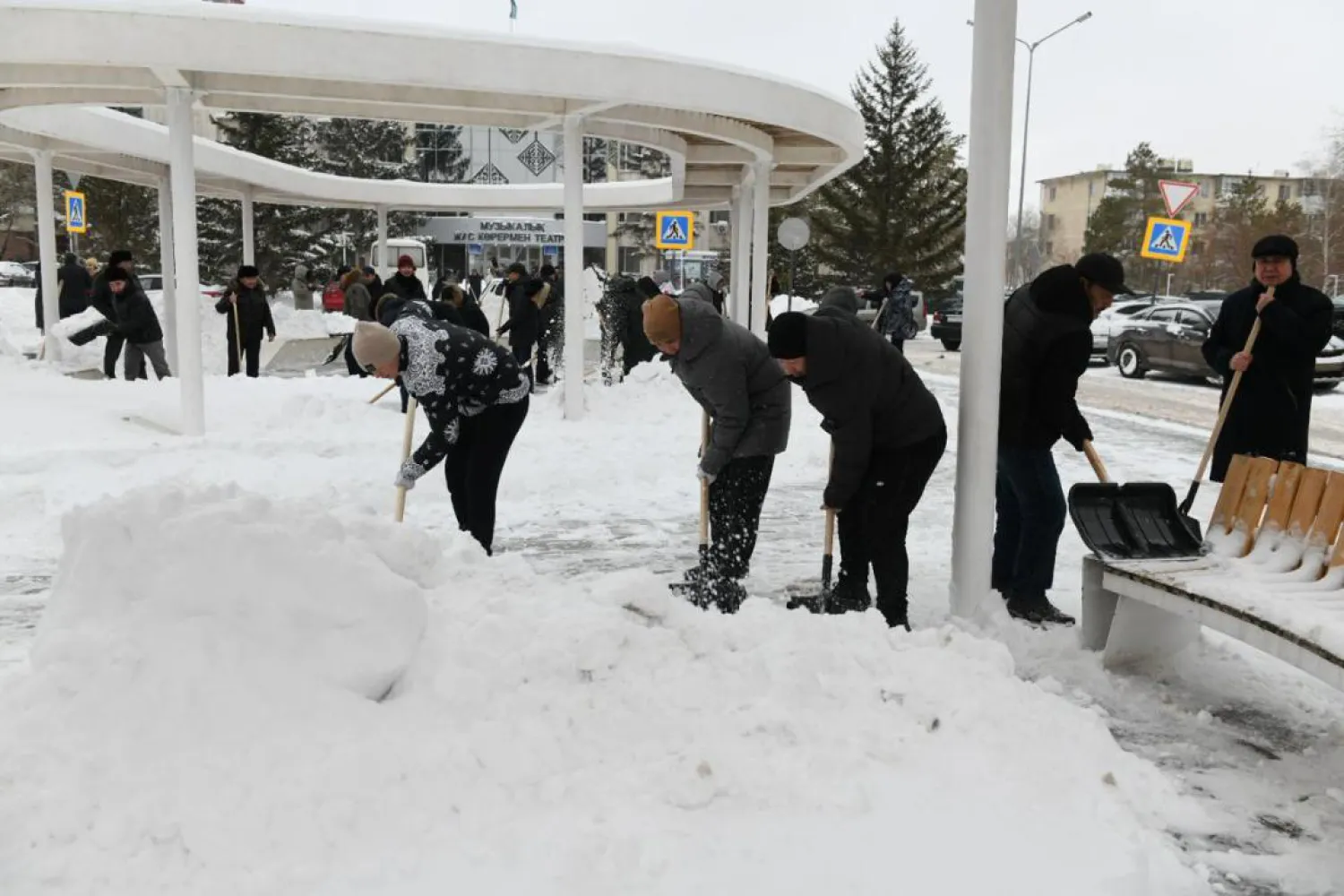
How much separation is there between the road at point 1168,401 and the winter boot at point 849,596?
598 cm

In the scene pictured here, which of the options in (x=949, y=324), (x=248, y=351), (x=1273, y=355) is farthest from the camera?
(x=949, y=324)

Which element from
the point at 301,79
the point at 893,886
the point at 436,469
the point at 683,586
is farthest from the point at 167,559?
the point at 301,79

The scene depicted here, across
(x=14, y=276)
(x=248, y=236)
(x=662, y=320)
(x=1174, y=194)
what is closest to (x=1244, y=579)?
(x=662, y=320)

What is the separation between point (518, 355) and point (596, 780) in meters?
10.2

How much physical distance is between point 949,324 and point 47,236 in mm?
17879

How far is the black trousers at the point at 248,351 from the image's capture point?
13164 millimetres

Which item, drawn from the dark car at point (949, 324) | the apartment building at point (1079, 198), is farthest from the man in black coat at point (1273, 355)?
the apartment building at point (1079, 198)

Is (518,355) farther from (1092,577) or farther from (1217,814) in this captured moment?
(1217,814)

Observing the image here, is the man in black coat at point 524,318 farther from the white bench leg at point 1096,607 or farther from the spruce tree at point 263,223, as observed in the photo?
the spruce tree at point 263,223

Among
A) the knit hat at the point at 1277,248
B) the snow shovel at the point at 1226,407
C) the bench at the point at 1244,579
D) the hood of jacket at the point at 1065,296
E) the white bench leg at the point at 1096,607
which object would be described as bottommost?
the white bench leg at the point at 1096,607

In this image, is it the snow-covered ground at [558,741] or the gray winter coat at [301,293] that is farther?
the gray winter coat at [301,293]

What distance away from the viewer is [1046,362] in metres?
4.64

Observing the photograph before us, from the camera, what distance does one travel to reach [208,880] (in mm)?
2389

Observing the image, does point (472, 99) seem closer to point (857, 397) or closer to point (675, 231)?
point (857, 397)
